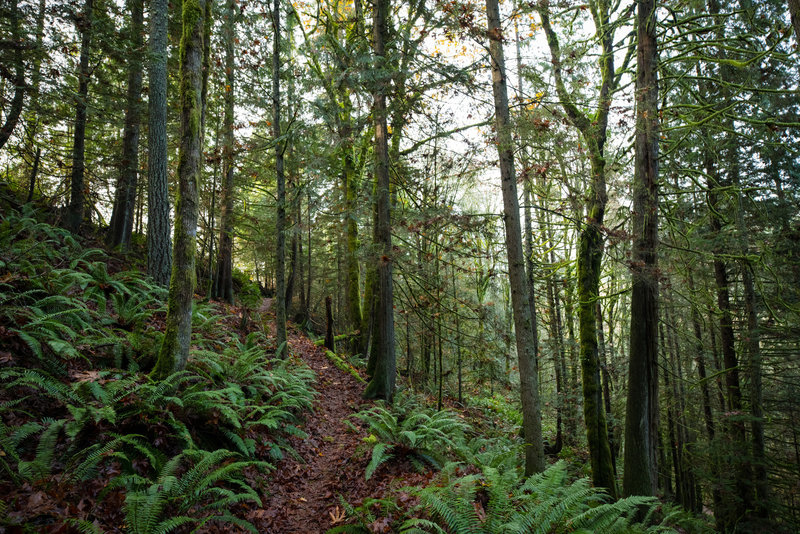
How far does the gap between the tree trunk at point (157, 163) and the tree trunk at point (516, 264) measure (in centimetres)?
752

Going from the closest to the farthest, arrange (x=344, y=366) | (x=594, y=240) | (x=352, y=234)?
(x=594, y=240) < (x=344, y=366) < (x=352, y=234)

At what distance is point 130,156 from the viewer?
10461 mm

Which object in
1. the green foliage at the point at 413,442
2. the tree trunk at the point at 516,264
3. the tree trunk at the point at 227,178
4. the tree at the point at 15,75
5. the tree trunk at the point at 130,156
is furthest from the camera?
the tree trunk at the point at 227,178

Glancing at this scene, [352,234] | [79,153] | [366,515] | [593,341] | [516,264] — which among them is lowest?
[366,515]

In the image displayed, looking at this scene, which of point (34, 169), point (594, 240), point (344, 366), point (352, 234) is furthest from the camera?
point (352, 234)

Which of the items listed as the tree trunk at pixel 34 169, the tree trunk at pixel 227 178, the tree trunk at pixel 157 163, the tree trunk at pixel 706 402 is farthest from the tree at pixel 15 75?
the tree trunk at pixel 706 402

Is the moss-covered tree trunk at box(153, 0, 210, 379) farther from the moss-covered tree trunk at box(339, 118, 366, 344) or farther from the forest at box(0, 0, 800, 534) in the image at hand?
the moss-covered tree trunk at box(339, 118, 366, 344)

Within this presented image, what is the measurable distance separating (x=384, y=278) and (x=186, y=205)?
450cm

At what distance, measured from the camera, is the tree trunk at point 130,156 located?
32.2 feet

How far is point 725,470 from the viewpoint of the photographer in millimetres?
10031

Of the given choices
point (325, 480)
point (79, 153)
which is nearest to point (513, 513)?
A: point (325, 480)

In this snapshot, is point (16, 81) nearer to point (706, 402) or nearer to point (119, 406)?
point (119, 406)

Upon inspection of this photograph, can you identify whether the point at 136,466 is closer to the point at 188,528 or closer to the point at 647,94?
the point at 188,528

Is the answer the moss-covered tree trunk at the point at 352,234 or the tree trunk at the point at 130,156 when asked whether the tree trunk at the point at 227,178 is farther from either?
the moss-covered tree trunk at the point at 352,234
